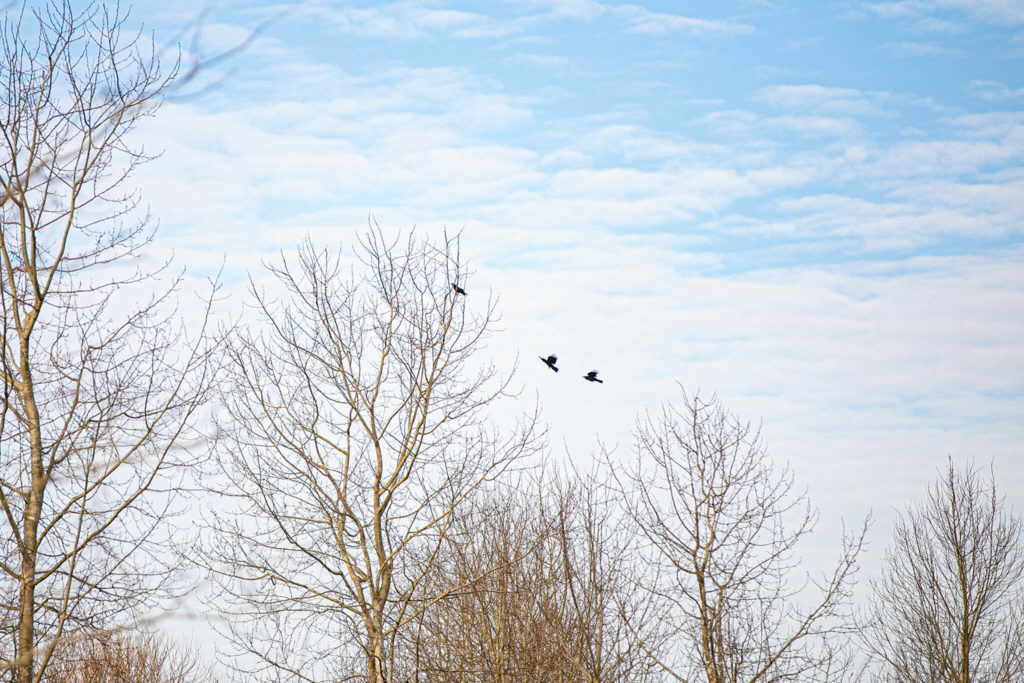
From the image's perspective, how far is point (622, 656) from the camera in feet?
52.0

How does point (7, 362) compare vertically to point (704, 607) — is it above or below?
above

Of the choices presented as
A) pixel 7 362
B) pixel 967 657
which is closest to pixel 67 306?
pixel 7 362

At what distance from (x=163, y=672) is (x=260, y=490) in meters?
19.5

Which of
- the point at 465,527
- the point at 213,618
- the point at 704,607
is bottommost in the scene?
the point at 213,618

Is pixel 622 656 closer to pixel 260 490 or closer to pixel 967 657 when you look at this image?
pixel 260 490

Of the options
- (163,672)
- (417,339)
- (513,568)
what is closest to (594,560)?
(513,568)

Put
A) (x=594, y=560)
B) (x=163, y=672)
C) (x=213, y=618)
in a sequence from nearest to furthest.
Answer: (x=213, y=618)
(x=594, y=560)
(x=163, y=672)

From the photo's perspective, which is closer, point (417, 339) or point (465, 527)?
point (417, 339)

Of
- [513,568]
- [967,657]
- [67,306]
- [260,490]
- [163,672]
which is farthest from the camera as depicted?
[163,672]

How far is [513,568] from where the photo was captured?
1405 cm

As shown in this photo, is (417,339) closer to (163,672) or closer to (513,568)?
(513,568)

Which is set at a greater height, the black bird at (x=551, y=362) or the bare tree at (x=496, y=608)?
the black bird at (x=551, y=362)

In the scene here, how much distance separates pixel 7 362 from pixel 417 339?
5.26 metres

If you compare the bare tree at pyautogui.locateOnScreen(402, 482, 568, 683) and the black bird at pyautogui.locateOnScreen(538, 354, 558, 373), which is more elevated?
the black bird at pyautogui.locateOnScreen(538, 354, 558, 373)
